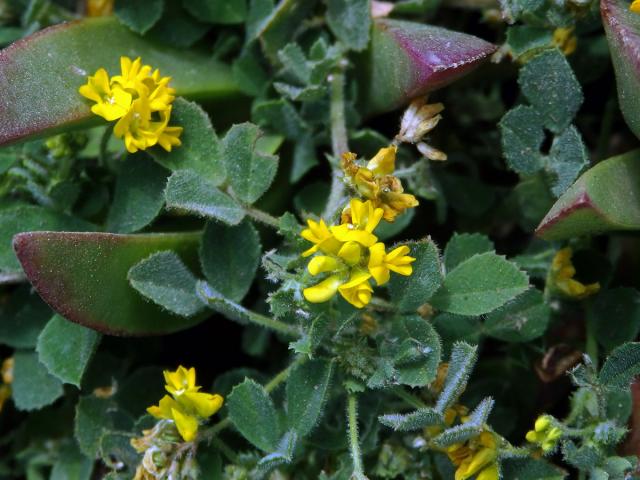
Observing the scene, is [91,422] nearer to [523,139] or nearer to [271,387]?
[271,387]

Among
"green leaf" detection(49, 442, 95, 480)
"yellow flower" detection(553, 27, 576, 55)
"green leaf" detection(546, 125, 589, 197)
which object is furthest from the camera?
"green leaf" detection(49, 442, 95, 480)

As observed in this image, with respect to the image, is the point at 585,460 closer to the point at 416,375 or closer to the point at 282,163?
the point at 416,375

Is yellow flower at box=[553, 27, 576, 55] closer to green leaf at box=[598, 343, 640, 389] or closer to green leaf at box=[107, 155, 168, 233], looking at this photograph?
green leaf at box=[598, 343, 640, 389]

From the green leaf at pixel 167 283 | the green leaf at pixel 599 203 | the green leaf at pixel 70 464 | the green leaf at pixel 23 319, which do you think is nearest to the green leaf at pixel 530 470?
the green leaf at pixel 599 203

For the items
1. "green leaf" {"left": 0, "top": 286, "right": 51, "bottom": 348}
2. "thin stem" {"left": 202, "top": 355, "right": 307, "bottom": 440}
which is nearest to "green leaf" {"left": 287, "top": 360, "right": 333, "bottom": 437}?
"thin stem" {"left": 202, "top": 355, "right": 307, "bottom": 440}

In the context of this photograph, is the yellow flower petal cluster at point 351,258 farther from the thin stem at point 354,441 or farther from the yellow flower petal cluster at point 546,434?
the yellow flower petal cluster at point 546,434
